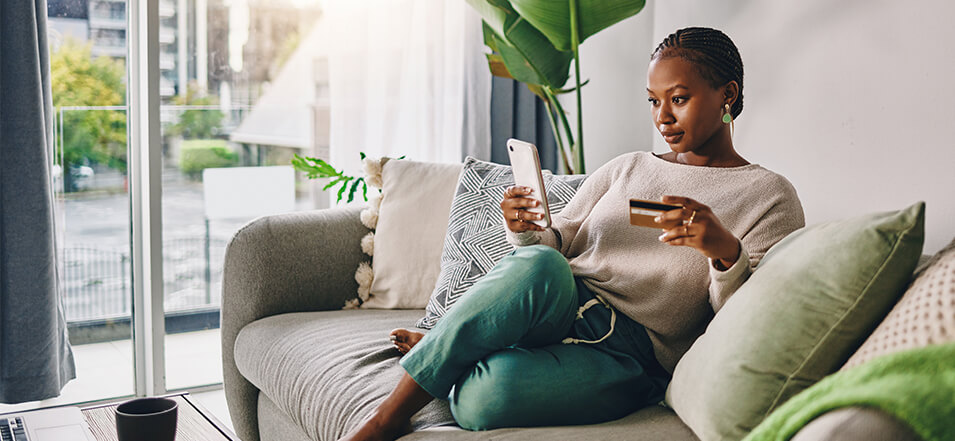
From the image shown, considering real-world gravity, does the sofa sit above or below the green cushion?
below

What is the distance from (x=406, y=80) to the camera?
9.95ft

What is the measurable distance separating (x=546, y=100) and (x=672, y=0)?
1.74 feet

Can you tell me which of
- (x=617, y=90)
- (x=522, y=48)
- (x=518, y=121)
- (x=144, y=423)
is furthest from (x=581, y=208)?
(x=518, y=121)

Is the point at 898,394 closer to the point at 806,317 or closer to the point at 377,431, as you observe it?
the point at 806,317

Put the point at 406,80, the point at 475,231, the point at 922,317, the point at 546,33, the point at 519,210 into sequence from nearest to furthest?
the point at 922,317 → the point at 519,210 → the point at 475,231 → the point at 546,33 → the point at 406,80

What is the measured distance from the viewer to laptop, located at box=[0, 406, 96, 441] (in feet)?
4.28

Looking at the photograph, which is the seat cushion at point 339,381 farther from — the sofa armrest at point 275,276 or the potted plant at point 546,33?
the potted plant at point 546,33

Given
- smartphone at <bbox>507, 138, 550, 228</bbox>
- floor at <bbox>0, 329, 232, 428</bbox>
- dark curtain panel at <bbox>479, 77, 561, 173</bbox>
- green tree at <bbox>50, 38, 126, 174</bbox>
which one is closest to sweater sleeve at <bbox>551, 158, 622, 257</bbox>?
smartphone at <bbox>507, 138, 550, 228</bbox>

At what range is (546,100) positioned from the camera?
263cm

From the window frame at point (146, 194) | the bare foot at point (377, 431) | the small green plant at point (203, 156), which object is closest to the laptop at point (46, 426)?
the bare foot at point (377, 431)

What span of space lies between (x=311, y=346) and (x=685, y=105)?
3.22ft

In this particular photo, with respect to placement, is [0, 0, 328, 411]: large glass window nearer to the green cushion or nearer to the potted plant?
the potted plant

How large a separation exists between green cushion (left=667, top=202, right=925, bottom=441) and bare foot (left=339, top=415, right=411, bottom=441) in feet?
1.66

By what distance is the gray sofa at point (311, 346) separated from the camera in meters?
1.40
